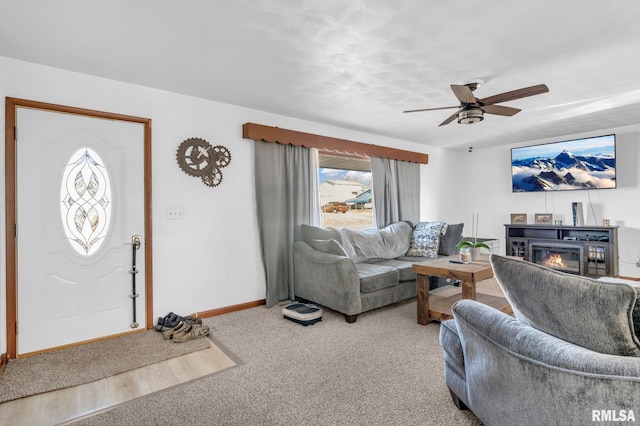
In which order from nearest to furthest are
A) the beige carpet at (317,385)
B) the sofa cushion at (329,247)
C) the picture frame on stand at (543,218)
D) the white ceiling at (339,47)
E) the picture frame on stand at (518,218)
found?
the beige carpet at (317,385)
the white ceiling at (339,47)
the sofa cushion at (329,247)
the picture frame on stand at (543,218)
the picture frame on stand at (518,218)

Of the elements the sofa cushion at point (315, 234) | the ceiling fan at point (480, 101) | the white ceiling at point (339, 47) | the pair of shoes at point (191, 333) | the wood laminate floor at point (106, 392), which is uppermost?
the white ceiling at point (339, 47)

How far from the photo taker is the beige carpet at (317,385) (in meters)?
1.82

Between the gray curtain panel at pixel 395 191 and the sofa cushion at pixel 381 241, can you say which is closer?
the sofa cushion at pixel 381 241

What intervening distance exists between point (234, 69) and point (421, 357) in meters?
2.80

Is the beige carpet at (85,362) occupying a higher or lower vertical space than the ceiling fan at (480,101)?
lower

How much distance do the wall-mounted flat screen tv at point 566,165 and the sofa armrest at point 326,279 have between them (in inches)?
169

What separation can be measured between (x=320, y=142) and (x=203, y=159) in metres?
1.60

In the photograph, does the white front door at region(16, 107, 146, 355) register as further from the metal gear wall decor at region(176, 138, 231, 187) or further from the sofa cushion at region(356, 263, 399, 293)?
the sofa cushion at region(356, 263, 399, 293)

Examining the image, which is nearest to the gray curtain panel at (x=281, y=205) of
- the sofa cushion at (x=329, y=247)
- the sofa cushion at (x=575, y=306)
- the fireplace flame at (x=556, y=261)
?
the sofa cushion at (x=329, y=247)

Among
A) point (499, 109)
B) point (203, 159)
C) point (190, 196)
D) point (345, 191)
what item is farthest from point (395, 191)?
point (190, 196)

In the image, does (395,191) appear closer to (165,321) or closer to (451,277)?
(451,277)

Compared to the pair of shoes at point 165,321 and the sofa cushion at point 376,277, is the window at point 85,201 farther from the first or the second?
the sofa cushion at point 376,277

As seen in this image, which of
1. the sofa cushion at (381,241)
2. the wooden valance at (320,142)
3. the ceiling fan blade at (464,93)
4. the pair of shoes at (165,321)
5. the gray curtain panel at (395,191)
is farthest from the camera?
the gray curtain panel at (395,191)

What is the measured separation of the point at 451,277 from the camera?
9.97 ft
